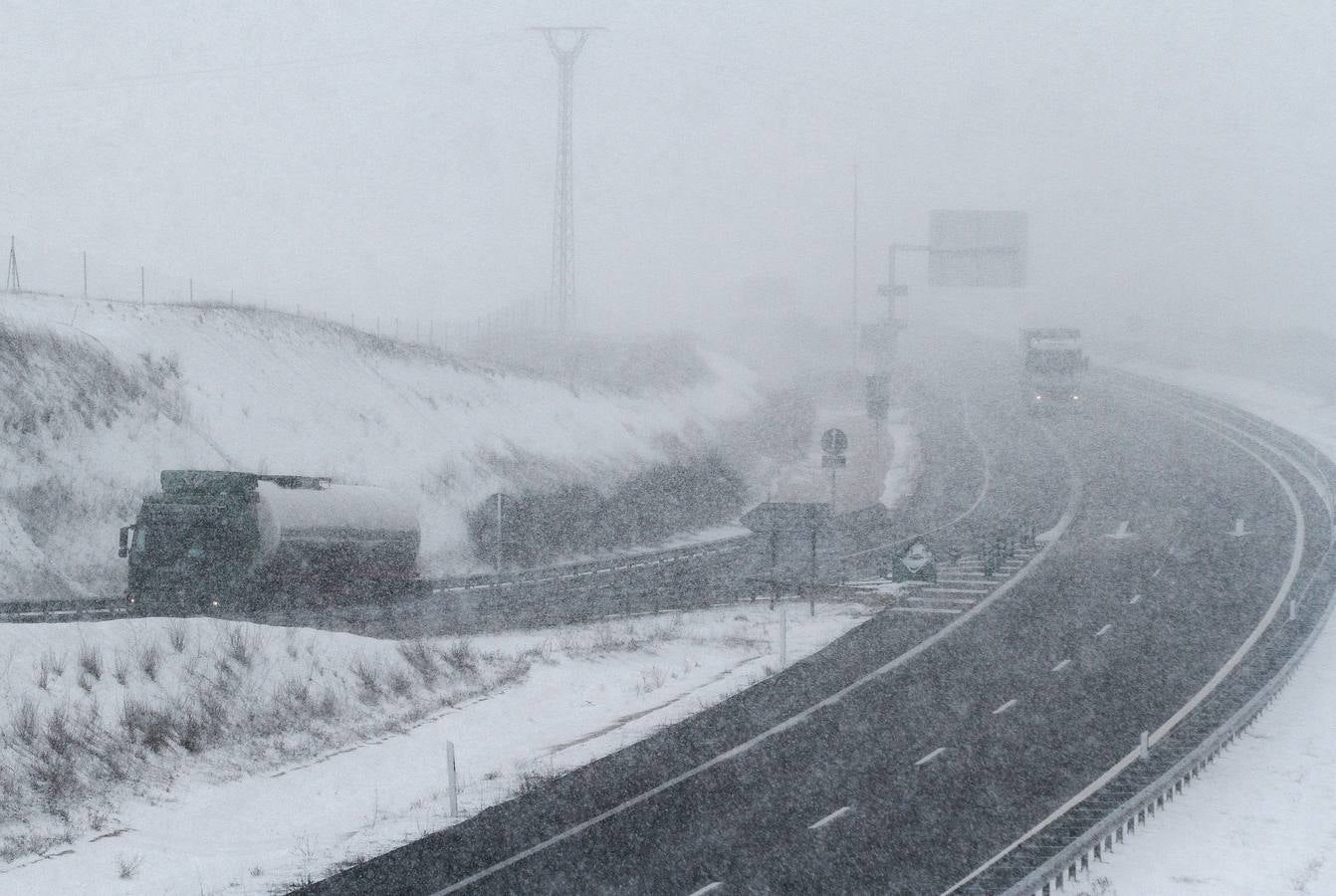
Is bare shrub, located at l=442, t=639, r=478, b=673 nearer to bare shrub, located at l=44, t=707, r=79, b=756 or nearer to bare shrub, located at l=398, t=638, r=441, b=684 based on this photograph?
bare shrub, located at l=398, t=638, r=441, b=684

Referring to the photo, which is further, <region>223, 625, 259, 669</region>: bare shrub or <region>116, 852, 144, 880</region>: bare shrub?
<region>223, 625, 259, 669</region>: bare shrub

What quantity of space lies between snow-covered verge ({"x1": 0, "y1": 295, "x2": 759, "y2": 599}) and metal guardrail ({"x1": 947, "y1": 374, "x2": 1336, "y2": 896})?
22159mm

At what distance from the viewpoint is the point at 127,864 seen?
13.7 metres

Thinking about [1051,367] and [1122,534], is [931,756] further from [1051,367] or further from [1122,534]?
[1051,367]

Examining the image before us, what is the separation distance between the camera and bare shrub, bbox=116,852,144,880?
1344cm

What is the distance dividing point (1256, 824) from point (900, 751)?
15.3 feet

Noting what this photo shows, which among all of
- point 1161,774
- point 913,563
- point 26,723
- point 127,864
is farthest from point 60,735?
point 913,563

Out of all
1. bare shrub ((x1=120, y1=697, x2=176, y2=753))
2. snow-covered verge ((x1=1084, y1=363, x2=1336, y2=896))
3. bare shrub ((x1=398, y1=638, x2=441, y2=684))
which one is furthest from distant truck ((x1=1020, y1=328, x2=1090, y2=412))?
bare shrub ((x1=120, y1=697, x2=176, y2=753))

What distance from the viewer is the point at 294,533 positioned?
27250 mm

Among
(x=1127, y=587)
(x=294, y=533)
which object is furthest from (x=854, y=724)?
(x=1127, y=587)

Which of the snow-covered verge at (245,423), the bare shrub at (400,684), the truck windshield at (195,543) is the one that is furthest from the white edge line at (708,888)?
the snow-covered verge at (245,423)

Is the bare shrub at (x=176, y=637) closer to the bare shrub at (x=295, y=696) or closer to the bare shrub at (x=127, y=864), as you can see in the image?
the bare shrub at (x=295, y=696)

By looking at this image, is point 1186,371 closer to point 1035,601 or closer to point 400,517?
point 1035,601

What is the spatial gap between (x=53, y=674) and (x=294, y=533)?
10106 millimetres
